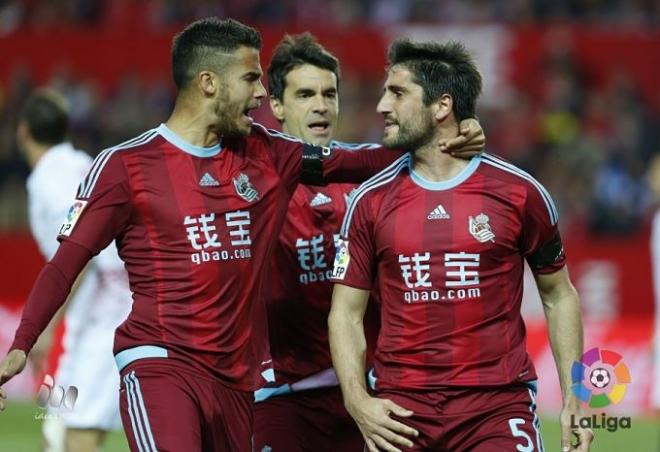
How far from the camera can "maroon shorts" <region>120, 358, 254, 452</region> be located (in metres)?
5.94

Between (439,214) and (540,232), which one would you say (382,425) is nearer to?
(439,214)

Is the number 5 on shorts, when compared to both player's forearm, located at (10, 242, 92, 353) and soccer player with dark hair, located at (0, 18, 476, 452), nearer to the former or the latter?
soccer player with dark hair, located at (0, 18, 476, 452)

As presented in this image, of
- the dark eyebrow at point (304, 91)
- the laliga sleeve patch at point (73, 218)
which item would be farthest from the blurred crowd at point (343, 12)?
the laliga sleeve patch at point (73, 218)

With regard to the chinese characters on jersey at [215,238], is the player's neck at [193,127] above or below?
above

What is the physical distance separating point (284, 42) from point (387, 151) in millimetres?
1234

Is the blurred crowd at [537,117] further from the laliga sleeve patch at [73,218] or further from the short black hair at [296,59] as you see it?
the laliga sleeve patch at [73,218]

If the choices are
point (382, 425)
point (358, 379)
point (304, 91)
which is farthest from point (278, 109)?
point (382, 425)

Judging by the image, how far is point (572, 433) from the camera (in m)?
6.05

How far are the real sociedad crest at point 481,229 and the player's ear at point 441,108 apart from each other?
531 millimetres

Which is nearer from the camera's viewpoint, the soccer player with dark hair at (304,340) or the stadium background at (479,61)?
the soccer player with dark hair at (304,340)

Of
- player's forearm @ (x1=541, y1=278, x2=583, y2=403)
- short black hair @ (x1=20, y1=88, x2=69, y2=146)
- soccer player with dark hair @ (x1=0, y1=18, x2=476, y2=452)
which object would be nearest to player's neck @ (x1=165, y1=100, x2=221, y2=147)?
soccer player with dark hair @ (x1=0, y1=18, x2=476, y2=452)

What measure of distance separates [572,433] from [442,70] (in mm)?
1746

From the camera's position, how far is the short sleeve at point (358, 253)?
6273mm

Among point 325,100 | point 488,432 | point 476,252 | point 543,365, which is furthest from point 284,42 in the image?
point 543,365
